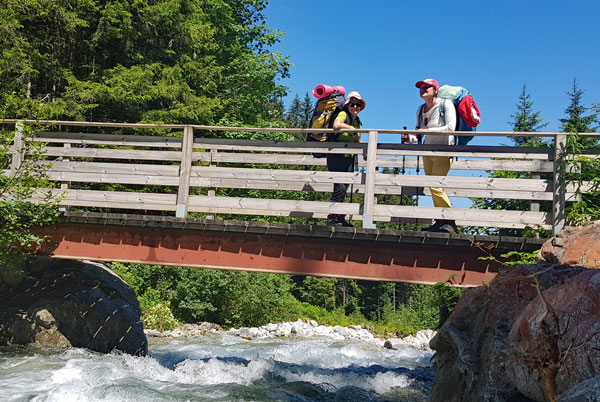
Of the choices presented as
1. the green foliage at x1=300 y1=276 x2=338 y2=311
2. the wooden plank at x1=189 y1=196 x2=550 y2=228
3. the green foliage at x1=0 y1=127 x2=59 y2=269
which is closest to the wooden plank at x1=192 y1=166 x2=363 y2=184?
the wooden plank at x1=189 y1=196 x2=550 y2=228

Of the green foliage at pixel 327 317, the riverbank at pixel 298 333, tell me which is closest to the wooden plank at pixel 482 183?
the riverbank at pixel 298 333

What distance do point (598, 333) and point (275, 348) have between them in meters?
14.1

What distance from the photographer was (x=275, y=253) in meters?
8.98

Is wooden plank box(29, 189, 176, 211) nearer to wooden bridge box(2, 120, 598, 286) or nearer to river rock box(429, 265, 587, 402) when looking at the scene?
wooden bridge box(2, 120, 598, 286)

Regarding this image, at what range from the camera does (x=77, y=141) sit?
33.7 feet

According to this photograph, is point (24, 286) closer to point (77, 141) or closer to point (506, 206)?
point (77, 141)

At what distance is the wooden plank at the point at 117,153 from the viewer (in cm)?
961

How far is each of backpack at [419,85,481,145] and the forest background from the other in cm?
534

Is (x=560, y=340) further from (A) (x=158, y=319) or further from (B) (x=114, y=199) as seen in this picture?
(A) (x=158, y=319)

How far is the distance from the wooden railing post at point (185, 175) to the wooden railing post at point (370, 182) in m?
2.93

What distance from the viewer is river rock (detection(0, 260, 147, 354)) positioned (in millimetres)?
11219

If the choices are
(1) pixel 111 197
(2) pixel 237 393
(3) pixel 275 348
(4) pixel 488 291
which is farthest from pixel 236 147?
(3) pixel 275 348

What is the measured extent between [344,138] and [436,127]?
4.90ft

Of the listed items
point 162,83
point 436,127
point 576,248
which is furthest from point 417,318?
point 576,248
